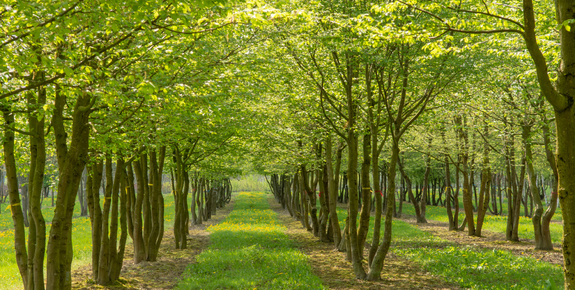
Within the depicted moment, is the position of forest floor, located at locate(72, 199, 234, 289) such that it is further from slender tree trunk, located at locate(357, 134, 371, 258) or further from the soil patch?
slender tree trunk, located at locate(357, 134, 371, 258)

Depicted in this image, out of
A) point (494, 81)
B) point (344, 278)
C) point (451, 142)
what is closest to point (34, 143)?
point (344, 278)

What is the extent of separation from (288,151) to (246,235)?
22.3ft

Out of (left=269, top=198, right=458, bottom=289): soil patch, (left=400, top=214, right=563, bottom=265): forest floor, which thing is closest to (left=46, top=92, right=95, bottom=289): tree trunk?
(left=269, top=198, right=458, bottom=289): soil patch

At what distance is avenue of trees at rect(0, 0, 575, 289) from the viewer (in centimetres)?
525

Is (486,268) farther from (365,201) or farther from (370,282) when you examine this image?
(365,201)

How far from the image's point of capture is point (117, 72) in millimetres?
7102

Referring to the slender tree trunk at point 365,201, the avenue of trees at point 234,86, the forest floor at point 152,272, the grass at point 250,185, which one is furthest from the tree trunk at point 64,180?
the grass at point 250,185

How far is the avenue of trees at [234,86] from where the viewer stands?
525 cm

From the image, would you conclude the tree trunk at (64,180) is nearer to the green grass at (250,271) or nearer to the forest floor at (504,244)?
the green grass at (250,271)

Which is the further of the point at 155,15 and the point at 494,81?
the point at 494,81

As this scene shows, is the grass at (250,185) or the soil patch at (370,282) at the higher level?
the soil patch at (370,282)

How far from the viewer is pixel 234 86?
849 cm

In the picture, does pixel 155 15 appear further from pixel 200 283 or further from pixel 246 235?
pixel 246 235

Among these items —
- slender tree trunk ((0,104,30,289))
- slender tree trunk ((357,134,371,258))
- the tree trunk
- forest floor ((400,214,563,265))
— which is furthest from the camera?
forest floor ((400,214,563,265))
